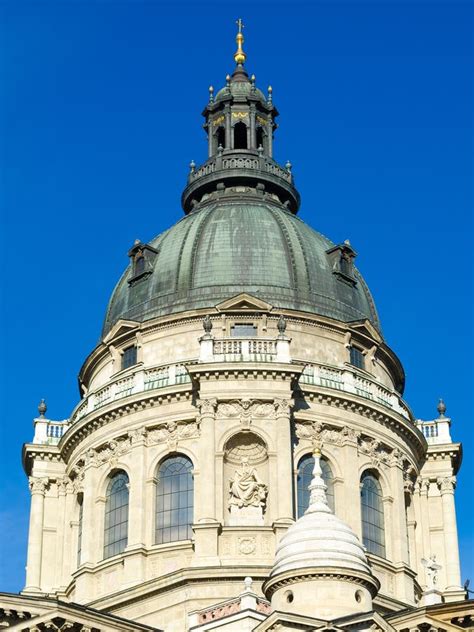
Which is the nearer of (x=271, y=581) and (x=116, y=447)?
(x=271, y=581)

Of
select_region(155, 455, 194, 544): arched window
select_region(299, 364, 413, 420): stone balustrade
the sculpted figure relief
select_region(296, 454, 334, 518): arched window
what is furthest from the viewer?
select_region(299, 364, 413, 420): stone balustrade

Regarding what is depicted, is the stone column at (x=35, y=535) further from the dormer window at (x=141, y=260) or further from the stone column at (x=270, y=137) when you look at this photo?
the stone column at (x=270, y=137)

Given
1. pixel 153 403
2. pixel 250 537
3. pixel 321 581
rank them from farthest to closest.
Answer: pixel 153 403
pixel 250 537
pixel 321 581

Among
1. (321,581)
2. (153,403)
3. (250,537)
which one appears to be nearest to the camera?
(321,581)

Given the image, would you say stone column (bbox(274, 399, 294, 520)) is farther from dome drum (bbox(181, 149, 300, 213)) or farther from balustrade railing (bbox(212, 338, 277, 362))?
dome drum (bbox(181, 149, 300, 213))

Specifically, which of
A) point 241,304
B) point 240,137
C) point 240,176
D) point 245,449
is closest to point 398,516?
point 245,449

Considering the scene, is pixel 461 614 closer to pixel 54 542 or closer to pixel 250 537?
pixel 250 537

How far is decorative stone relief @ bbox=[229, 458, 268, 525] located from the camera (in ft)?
192

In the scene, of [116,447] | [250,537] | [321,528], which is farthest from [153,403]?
[321,528]

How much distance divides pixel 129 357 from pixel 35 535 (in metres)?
7.87

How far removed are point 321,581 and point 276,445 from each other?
1243cm

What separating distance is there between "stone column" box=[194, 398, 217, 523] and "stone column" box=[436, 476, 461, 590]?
11.5m

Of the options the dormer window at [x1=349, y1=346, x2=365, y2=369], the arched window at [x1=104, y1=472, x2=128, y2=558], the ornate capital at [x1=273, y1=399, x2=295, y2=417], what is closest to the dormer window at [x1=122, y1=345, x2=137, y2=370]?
the arched window at [x1=104, y1=472, x2=128, y2=558]

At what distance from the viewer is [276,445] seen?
194 ft
